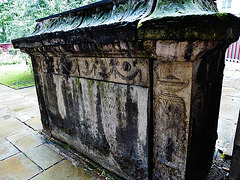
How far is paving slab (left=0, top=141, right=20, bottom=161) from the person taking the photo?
2.26m

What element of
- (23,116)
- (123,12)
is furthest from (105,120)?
(23,116)

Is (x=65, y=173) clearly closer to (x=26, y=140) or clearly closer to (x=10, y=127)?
(x=26, y=140)

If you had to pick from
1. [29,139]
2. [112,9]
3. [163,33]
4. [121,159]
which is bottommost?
[29,139]

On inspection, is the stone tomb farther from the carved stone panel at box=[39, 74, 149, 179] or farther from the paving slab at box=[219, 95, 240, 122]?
the paving slab at box=[219, 95, 240, 122]

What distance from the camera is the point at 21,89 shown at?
233 inches

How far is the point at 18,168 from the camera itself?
1990 millimetres

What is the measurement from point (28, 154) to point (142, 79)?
6.42 ft

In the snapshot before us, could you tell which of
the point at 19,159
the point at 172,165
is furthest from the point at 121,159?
the point at 19,159

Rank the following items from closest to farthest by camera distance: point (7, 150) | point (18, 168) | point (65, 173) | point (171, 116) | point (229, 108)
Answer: point (171, 116) → point (65, 173) → point (18, 168) → point (7, 150) → point (229, 108)

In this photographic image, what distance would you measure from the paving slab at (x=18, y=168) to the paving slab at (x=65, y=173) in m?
→ 0.13

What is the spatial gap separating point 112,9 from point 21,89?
5.74 m

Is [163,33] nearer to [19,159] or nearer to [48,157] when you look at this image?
[48,157]

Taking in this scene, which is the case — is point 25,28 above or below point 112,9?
above

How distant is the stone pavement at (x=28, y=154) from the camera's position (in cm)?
186
